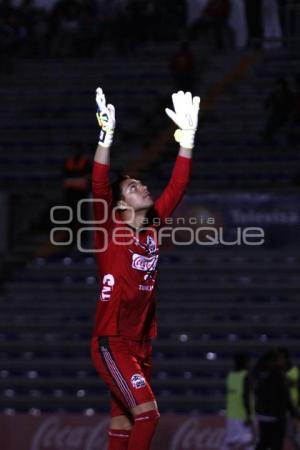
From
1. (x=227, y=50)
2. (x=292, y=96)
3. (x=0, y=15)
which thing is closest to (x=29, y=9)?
(x=0, y=15)

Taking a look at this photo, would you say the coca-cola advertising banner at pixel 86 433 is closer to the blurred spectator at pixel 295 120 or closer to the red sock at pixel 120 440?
the blurred spectator at pixel 295 120

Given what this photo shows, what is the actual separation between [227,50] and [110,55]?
2375mm

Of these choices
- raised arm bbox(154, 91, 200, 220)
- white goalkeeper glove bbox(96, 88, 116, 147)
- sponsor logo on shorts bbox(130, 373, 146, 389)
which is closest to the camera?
sponsor logo on shorts bbox(130, 373, 146, 389)

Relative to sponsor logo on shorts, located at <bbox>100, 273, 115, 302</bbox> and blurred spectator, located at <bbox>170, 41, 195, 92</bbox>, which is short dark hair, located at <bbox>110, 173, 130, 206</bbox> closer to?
sponsor logo on shorts, located at <bbox>100, 273, 115, 302</bbox>

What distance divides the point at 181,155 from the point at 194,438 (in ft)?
24.6

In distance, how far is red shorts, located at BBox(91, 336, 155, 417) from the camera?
966cm

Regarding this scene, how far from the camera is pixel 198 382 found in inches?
763

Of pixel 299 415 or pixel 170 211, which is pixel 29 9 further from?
pixel 170 211

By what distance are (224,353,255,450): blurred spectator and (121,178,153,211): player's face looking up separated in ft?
23.1

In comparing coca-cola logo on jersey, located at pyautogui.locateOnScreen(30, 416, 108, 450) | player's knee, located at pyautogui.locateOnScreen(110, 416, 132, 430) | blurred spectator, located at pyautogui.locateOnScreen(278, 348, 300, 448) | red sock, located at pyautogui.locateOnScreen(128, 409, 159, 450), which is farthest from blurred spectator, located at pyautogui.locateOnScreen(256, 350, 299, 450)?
red sock, located at pyautogui.locateOnScreen(128, 409, 159, 450)

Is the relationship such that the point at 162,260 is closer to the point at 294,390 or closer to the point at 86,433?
the point at 86,433

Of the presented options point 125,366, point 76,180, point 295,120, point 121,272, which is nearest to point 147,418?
point 125,366

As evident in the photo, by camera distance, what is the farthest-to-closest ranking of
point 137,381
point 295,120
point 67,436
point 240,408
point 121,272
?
point 295,120 < point 67,436 < point 240,408 < point 121,272 < point 137,381

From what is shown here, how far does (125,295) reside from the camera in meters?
9.75
